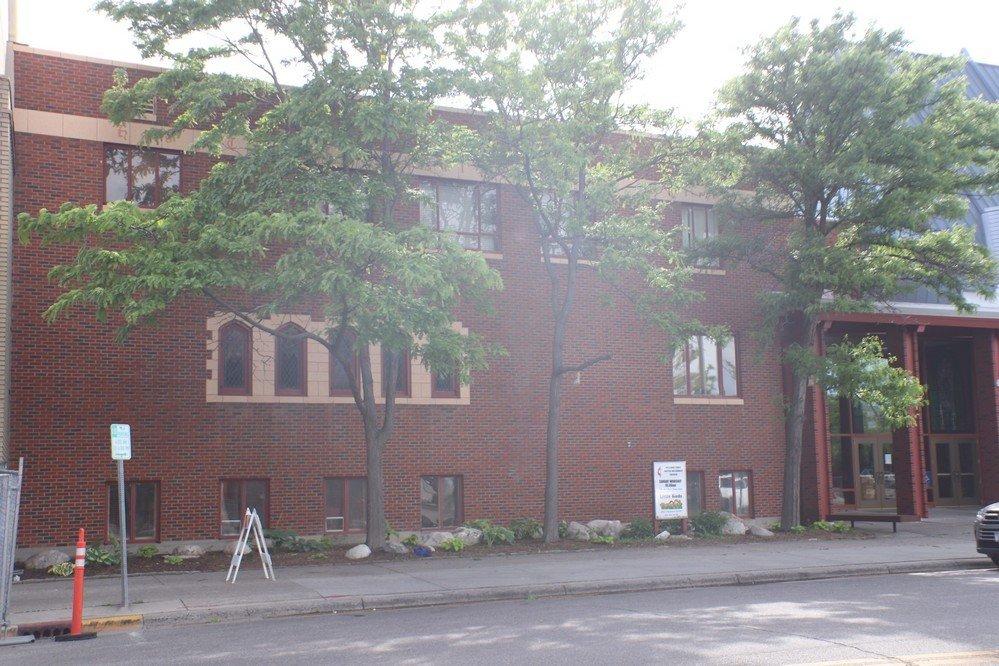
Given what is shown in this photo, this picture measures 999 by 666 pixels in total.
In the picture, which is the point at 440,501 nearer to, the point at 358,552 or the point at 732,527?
the point at 358,552

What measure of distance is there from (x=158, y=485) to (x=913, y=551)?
47.8 ft

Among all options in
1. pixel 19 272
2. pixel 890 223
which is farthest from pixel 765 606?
pixel 19 272

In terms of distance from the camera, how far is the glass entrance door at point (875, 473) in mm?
29109

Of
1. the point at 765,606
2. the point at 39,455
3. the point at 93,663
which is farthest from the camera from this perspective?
the point at 39,455

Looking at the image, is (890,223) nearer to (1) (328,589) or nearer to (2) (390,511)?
(2) (390,511)

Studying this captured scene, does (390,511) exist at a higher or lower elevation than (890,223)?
lower

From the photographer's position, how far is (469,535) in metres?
20.6

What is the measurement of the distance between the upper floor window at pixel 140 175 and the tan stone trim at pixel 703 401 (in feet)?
40.8

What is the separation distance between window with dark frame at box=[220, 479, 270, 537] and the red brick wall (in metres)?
0.25

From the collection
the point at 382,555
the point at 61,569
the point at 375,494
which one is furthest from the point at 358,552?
the point at 61,569

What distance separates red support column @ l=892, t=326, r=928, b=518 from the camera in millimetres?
26016

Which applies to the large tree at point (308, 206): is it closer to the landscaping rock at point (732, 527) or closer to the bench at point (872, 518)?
the landscaping rock at point (732, 527)

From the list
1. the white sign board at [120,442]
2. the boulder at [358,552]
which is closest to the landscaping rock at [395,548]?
the boulder at [358,552]

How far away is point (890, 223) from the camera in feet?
69.1
